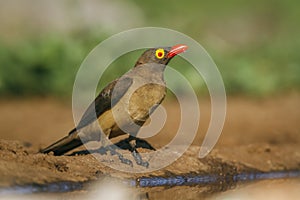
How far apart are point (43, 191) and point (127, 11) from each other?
13.5 meters

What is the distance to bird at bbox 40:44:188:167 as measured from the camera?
818cm

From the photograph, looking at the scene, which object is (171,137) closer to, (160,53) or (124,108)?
(160,53)

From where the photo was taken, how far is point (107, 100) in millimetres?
8422

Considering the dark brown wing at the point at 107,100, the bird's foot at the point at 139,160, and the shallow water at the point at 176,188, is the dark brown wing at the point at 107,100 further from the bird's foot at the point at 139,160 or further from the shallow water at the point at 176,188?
the shallow water at the point at 176,188

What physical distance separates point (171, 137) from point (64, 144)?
3.54 meters

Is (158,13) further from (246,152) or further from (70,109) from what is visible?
(246,152)

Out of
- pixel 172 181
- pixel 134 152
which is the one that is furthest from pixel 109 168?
pixel 172 181

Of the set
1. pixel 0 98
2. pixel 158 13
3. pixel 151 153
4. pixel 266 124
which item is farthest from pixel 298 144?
pixel 158 13

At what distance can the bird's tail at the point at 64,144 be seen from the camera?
28.2 ft

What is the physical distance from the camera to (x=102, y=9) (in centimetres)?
1956

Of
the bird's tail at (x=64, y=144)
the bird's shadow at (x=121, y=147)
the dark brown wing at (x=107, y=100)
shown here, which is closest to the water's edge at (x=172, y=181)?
the bird's shadow at (x=121, y=147)

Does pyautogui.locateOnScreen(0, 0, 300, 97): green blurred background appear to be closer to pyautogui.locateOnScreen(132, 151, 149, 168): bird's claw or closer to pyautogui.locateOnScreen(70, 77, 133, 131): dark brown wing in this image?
pyautogui.locateOnScreen(70, 77, 133, 131): dark brown wing

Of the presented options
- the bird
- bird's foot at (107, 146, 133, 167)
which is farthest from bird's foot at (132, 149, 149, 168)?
bird's foot at (107, 146, 133, 167)

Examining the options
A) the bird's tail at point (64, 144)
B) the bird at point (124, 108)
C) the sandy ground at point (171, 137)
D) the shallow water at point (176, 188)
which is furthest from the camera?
the bird's tail at point (64, 144)
